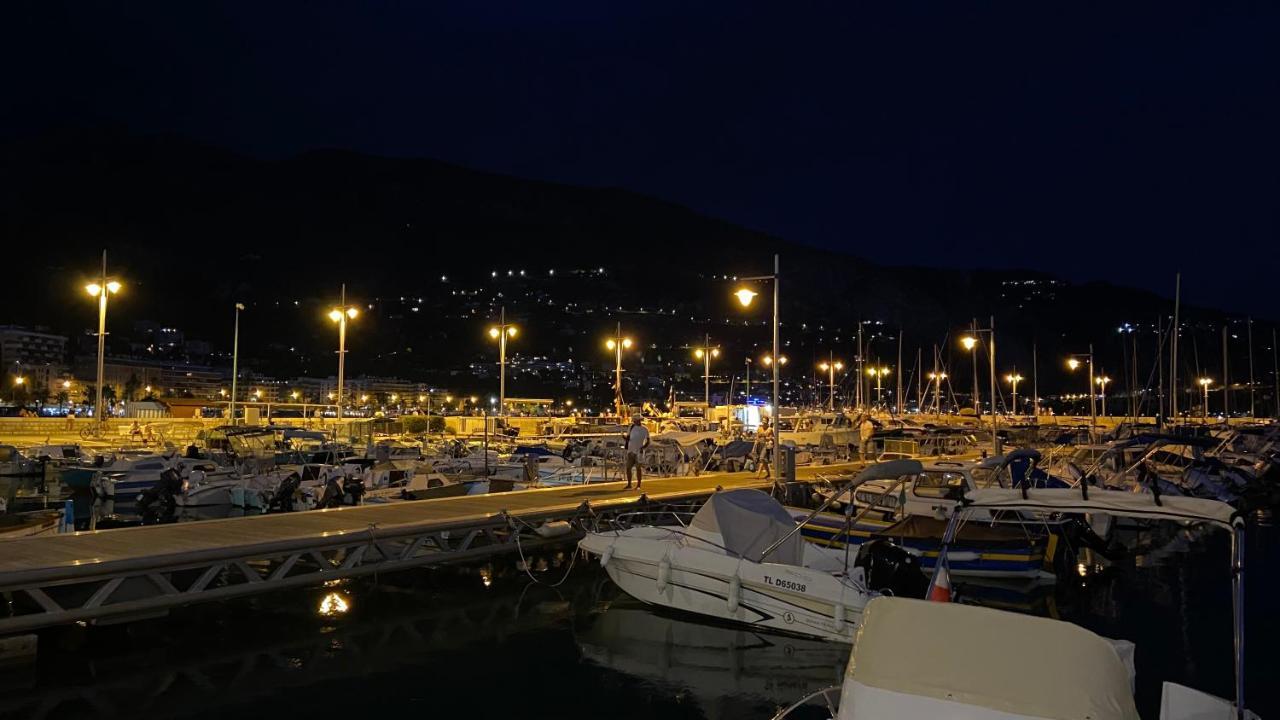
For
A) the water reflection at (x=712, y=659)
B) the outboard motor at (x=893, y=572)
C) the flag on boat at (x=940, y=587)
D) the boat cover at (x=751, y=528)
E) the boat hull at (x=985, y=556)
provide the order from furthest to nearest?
the boat hull at (x=985, y=556) → the boat cover at (x=751, y=528) → the outboard motor at (x=893, y=572) → the water reflection at (x=712, y=659) → the flag on boat at (x=940, y=587)

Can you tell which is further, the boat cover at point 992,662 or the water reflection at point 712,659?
the water reflection at point 712,659

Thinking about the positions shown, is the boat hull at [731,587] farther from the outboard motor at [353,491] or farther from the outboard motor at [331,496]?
the outboard motor at [353,491]

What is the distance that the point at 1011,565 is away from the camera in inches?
739

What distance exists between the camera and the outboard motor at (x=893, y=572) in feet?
45.2

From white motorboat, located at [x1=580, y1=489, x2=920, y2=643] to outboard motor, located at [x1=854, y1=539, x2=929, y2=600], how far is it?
0.10 m

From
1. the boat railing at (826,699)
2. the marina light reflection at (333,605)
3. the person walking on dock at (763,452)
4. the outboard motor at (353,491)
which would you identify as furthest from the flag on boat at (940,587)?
the outboard motor at (353,491)

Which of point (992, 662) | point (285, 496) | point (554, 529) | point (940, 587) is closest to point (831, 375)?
point (285, 496)

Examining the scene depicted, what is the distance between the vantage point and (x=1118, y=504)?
895 cm

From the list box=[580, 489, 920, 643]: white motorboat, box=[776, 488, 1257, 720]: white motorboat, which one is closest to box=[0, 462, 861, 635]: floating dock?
box=[580, 489, 920, 643]: white motorboat

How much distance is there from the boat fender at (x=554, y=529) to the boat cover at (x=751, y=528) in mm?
5500

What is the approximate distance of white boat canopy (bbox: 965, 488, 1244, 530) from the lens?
8.40 metres

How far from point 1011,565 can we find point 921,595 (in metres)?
5.92

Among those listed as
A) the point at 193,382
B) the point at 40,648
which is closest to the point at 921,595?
the point at 40,648

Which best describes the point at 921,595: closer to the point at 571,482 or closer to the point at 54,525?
the point at 54,525
